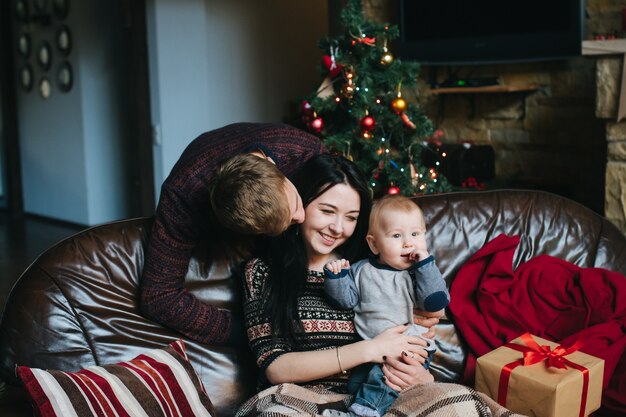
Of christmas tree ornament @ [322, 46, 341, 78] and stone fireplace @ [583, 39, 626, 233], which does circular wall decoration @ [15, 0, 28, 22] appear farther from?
stone fireplace @ [583, 39, 626, 233]

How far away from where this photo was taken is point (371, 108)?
4109 mm

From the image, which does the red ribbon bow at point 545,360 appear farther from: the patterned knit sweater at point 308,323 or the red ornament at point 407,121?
the red ornament at point 407,121

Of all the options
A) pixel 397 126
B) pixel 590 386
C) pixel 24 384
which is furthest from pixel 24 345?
pixel 397 126

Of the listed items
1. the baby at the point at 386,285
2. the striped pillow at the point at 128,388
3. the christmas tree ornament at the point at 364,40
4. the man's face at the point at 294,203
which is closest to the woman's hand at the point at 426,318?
the baby at the point at 386,285

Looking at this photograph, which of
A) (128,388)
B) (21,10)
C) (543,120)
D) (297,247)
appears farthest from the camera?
(21,10)

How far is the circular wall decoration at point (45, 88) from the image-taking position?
7.52 meters

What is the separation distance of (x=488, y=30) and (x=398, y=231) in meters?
3.46

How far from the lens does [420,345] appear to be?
7.45ft

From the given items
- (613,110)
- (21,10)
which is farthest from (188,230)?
(21,10)

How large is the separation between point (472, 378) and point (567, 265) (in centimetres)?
46

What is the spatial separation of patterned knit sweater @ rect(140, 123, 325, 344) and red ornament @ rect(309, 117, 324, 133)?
1.78 metres

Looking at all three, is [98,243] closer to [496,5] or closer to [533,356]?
[533,356]

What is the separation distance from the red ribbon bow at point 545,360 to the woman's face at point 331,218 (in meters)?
0.57

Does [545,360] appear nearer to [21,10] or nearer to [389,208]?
[389,208]
